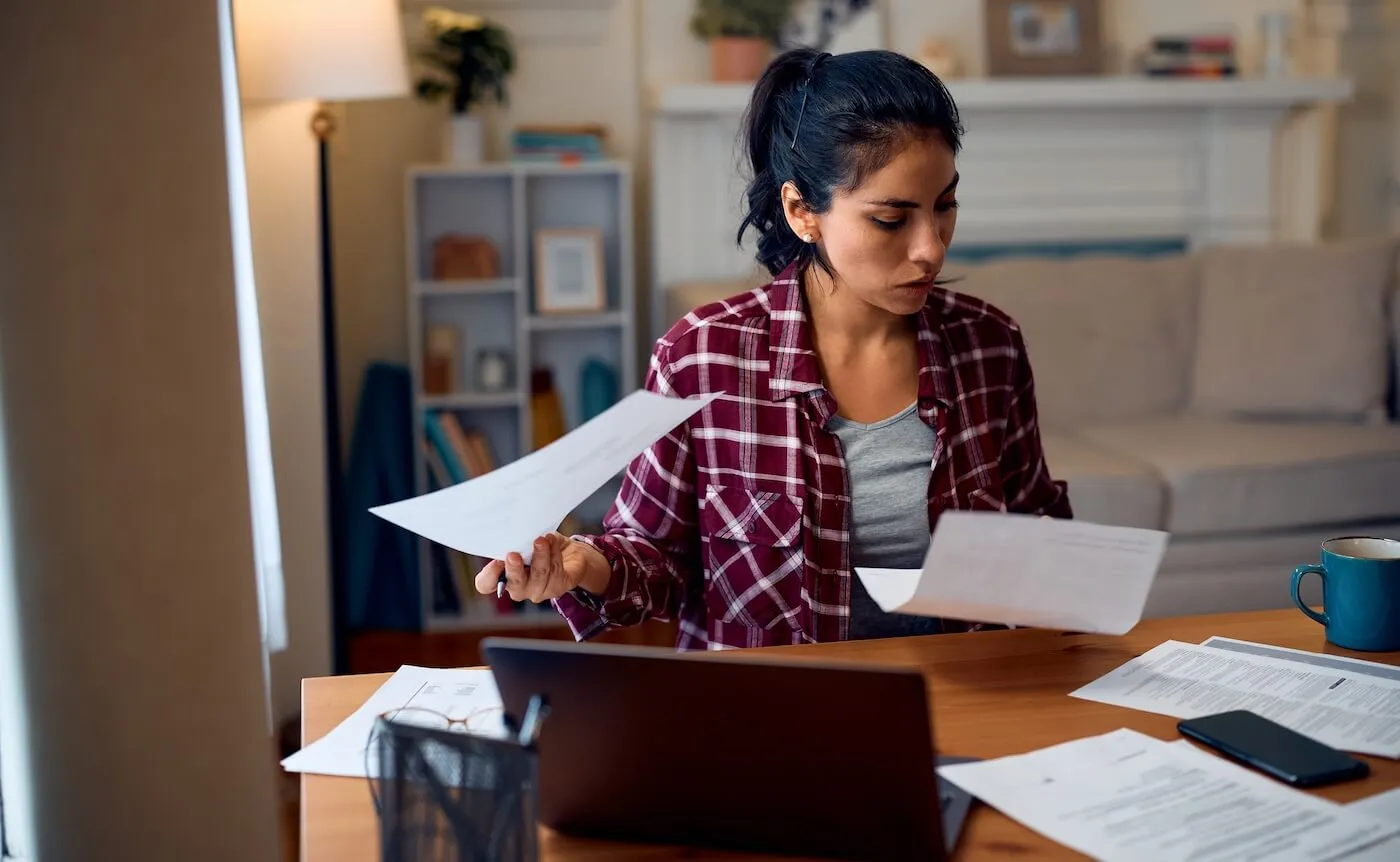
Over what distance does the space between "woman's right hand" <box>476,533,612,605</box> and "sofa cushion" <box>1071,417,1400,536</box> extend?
1810mm

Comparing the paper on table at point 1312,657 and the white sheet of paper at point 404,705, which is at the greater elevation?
the white sheet of paper at point 404,705

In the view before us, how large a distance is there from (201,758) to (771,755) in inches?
29.2

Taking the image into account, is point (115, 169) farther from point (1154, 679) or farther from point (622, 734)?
point (1154, 679)

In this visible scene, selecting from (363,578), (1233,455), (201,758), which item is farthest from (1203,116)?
(201,758)

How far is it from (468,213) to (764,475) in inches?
91.2

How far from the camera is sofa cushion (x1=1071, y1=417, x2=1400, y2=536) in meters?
2.79

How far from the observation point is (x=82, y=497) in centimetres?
127

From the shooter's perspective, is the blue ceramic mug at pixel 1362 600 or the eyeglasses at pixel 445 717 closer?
the eyeglasses at pixel 445 717

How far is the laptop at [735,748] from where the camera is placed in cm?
79

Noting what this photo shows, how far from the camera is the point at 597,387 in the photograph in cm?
354

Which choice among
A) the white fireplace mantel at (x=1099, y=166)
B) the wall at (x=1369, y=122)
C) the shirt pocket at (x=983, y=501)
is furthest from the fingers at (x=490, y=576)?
the wall at (x=1369, y=122)

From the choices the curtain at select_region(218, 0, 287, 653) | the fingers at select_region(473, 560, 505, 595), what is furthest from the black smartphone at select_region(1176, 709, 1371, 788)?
the curtain at select_region(218, 0, 287, 653)

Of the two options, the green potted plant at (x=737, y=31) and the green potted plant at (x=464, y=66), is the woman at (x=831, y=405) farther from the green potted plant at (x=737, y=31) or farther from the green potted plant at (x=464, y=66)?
the green potted plant at (x=737, y=31)

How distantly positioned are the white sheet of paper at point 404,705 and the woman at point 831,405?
0.27 metres
